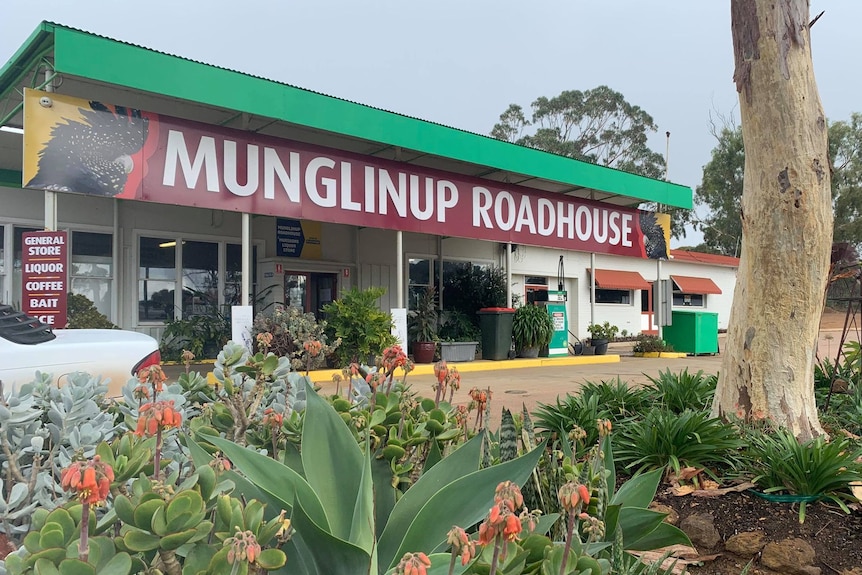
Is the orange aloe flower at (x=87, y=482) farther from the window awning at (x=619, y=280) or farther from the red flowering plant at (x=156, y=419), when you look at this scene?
the window awning at (x=619, y=280)

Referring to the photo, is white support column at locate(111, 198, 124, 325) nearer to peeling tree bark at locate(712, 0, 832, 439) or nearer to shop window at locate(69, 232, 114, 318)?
shop window at locate(69, 232, 114, 318)

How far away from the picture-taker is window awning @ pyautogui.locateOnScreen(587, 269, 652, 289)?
2209 centimetres

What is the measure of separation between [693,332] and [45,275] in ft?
54.2

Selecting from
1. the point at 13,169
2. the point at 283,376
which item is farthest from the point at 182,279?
the point at 283,376

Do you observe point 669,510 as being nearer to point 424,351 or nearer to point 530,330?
point 424,351

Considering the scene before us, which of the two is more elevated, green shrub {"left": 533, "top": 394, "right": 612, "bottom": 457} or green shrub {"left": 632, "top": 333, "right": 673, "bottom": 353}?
green shrub {"left": 533, "top": 394, "right": 612, "bottom": 457}

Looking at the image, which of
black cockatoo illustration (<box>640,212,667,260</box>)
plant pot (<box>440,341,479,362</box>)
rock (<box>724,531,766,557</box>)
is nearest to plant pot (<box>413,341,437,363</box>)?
plant pot (<box>440,341,479,362</box>)

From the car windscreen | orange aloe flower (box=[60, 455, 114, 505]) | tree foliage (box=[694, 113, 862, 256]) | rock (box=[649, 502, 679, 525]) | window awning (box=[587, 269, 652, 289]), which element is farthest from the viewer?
tree foliage (box=[694, 113, 862, 256])

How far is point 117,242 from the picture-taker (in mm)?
12617

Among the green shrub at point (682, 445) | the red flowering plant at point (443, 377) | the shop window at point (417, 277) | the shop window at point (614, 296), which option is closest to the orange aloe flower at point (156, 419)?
the red flowering plant at point (443, 377)

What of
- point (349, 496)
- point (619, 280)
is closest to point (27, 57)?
point (349, 496)

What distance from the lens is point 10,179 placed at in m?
11.5

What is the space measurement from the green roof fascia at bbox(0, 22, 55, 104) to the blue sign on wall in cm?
636

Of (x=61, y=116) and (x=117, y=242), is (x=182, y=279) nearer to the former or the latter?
(x=117, y=242)
